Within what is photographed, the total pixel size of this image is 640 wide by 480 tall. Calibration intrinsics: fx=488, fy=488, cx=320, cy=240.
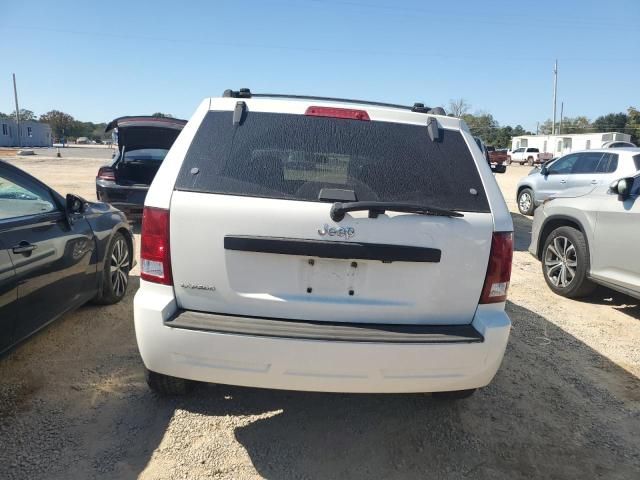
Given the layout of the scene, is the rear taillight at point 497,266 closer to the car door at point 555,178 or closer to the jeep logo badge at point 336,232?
the jeep logo badge at point 336,232

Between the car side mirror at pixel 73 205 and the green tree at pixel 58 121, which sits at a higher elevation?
the green tree at pixel 58 121

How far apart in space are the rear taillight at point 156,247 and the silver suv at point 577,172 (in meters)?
8.57

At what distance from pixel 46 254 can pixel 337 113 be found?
90.0 inches

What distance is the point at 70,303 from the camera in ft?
12.7

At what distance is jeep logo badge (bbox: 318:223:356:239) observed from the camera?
2.36 metres

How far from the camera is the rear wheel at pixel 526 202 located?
1245cm

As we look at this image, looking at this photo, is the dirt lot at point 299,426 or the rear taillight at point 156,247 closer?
the rear taillight at point 156,247

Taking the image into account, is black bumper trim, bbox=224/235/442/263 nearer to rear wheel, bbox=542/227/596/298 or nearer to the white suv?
the white suv

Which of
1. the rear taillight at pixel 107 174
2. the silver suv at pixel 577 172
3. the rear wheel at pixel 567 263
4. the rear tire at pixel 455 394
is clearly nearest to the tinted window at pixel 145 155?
the rear taillight at pixel 107 174

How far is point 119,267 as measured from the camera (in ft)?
16.0

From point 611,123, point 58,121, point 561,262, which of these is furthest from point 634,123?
point 58,121

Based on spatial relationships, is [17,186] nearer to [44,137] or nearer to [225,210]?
[225,210]

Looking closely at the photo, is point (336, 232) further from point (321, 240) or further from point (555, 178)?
point (555, 178)

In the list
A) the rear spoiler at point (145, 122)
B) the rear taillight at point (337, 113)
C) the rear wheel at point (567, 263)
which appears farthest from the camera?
the rear spoiler at point (145, 122)
